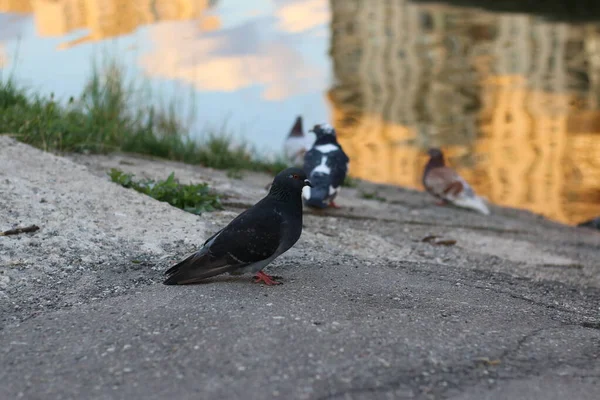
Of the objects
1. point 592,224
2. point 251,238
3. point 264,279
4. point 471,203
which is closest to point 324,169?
point 471,203

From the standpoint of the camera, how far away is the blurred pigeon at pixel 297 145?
1136 cm

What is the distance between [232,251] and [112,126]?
4.94 metres

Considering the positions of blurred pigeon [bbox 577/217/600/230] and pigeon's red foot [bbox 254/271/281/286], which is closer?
pigeon's red foot [bbox 254/271/281/286]

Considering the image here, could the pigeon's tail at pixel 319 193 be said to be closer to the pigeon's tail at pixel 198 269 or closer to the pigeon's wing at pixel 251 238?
the pigeon's wing at pixel 251 238

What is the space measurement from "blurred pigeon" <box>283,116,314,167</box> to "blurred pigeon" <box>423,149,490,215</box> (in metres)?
1.84

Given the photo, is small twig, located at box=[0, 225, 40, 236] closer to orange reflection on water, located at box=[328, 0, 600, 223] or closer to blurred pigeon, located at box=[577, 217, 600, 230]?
blurred pigeon, located at box=[577, 217, 600, 230]

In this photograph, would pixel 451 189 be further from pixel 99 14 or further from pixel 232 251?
pixel 99 14

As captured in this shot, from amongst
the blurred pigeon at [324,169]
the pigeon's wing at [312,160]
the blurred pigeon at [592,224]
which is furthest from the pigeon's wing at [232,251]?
the blurred pigeon at [592,224]

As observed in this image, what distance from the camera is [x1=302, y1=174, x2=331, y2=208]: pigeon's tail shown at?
7828mm

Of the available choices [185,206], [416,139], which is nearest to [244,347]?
[185,206]

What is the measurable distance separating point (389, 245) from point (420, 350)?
2.98 metres

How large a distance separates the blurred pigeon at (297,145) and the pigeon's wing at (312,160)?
2637mm

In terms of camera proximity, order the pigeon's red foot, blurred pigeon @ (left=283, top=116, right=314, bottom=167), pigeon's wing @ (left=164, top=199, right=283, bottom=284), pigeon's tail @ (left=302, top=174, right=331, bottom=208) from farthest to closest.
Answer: blurred pigeon @ (left=283, top=116, right=314, bottom=167)
pigeon's tail @ (left=302, top=174, right=331, bottom=208)
the pigeon's red foot
pigeon's wing @ (left=164, top=199, right=283, bottom=284)

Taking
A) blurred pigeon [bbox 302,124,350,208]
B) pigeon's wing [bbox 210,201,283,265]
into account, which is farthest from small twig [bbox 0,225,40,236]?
blurred pigeon [bbox 302,124,350,208]
